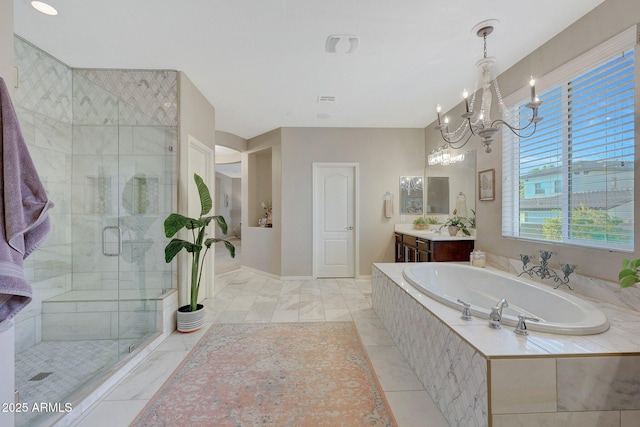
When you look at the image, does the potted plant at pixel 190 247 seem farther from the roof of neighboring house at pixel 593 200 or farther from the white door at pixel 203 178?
the roof of neighboring house at pixel 593 200

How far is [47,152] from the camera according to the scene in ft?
7.59

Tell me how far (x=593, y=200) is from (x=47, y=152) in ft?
14.7

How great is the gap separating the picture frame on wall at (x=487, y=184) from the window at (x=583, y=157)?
23 centimetres

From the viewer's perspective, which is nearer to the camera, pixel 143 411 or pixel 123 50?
pixel 143 411

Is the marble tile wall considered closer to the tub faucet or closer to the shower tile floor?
the shower tile floor

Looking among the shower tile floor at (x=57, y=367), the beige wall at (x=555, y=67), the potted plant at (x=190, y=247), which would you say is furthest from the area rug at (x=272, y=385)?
the beige wall at (x=555, y=67)

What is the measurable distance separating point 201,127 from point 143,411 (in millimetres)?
2799

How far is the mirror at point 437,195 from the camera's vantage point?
3788 mm

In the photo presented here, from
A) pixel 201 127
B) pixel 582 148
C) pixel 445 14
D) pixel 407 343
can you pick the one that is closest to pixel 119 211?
pixel 201 127

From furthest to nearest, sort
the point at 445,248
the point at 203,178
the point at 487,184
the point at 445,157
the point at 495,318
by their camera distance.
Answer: the point at 445,157 → the point at 203,178 → the point at 445,248 → the point at 487,184 → the point at 495,318

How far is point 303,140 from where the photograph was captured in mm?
4324

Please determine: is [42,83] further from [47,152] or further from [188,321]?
[188,321]

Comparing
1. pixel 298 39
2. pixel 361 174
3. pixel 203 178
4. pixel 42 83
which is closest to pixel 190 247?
pixel 203 178

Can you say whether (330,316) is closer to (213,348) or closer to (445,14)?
(213,348)
